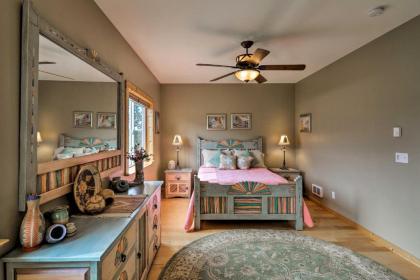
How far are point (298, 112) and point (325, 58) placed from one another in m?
1.72

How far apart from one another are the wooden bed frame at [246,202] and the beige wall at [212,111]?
7.16 ft

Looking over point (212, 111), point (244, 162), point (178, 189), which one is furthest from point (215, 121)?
point (178, 189)

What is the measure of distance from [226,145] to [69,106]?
3889mm

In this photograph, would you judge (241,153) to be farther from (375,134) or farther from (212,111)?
(375,134)

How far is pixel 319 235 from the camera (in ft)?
9.78

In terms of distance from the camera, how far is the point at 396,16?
7.63 ft

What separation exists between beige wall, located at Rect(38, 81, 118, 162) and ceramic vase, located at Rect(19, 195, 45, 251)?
0.28 metres

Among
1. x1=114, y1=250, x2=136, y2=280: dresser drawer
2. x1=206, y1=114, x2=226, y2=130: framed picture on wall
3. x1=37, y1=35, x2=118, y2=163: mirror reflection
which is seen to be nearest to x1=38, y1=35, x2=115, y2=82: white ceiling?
x1=37, y1=35, x2=118, y2=163: mirror reflection

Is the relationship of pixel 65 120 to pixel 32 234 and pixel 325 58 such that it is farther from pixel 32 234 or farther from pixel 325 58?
pixel 325 58

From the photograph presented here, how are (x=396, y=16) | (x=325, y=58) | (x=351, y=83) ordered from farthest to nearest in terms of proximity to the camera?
(x=325, y=58) → (x=351, y=83) → (x=396, y=16)

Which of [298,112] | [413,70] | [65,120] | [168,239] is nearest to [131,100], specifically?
[65,120]

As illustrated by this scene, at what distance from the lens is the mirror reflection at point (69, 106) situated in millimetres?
1337

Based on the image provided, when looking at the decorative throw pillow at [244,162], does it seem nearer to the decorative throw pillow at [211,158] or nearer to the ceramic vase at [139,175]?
the decorative throw pillow at [211,158]

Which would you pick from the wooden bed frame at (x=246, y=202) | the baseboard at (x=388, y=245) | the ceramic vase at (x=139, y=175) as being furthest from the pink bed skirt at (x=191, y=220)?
the ceramic vase at (x=139, y=175)
